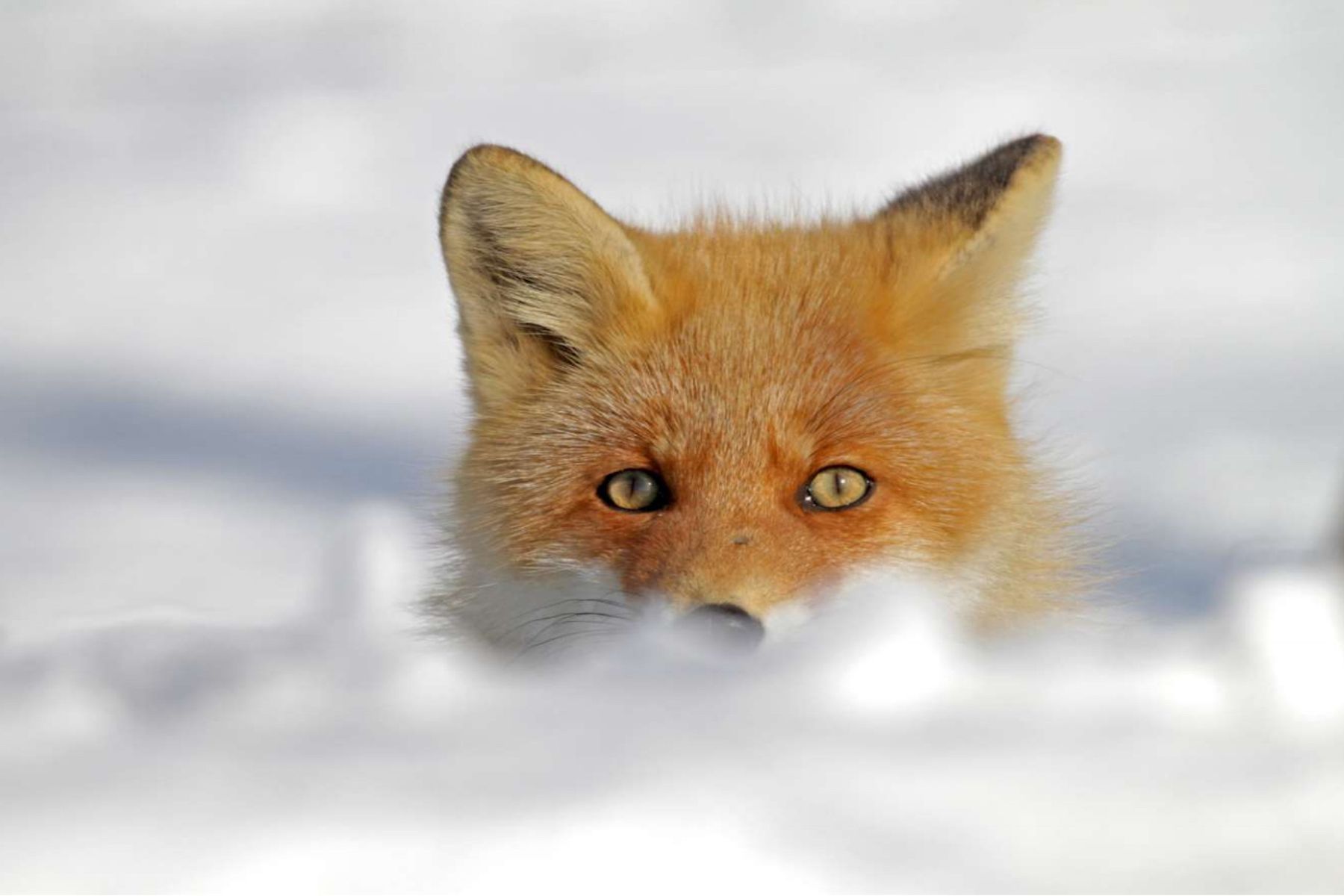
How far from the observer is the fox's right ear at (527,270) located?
379 cm

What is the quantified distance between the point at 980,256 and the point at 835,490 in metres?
0.82

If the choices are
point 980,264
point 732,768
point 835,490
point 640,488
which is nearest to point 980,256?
point 980,264

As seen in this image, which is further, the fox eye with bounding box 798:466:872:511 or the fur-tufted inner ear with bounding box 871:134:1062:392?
the fur-tufted inner ear with bounding box 871:134:1062:392

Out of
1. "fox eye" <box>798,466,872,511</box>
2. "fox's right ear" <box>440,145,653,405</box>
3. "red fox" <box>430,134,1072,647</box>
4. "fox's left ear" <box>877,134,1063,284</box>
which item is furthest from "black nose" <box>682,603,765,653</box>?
"fox's left ear" <box>877,134,1063,284</box>

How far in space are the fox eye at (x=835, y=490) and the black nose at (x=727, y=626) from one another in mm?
553

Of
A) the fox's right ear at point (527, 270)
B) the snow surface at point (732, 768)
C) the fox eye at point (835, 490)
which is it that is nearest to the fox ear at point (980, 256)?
the fox eye at point (835, 490)

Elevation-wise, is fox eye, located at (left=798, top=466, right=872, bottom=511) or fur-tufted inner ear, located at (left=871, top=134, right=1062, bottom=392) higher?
fur-tufted inner ear, located at (left=871, top=134, right=1062, bottom=392)

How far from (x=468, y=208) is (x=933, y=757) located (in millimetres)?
2529

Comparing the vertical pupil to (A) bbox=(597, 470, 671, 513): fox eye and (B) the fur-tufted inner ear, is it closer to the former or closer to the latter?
(A) bbox=(597, 470, 671, 513): fox eye

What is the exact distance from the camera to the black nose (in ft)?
9.27

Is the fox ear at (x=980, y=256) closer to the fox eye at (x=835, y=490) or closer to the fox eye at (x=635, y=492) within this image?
the fox eye at (x=835, y=490)

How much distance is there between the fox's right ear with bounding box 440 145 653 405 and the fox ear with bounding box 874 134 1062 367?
0.71m

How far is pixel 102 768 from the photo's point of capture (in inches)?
69.9

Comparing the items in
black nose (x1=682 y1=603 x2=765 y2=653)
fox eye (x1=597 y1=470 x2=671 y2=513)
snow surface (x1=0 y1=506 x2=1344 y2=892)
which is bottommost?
snow surface (x1=0 y1=506 x2=1344 y2=892)
